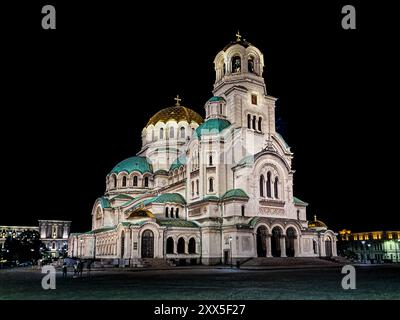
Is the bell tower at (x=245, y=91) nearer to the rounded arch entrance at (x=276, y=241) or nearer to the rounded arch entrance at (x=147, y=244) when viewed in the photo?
the rounded arch entrance at (x=276, y=241)

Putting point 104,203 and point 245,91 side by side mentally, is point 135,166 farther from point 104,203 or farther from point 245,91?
point 245,91

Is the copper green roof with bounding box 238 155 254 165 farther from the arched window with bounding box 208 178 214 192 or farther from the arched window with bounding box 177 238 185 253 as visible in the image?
the arched window with bounding box 177 238 185 253

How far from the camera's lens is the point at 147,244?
146 feet

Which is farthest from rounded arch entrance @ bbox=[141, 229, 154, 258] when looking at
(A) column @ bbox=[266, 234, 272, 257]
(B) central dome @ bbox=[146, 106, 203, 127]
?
(B) central dome @ bbox=[146, 106, 203, 127]

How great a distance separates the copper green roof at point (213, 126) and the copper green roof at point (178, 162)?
6784 millimetres

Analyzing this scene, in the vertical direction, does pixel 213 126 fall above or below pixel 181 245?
above

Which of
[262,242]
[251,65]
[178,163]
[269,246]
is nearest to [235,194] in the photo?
[262,242]

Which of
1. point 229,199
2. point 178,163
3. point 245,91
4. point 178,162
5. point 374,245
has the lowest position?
point 374,245

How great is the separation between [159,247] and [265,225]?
1159 cm

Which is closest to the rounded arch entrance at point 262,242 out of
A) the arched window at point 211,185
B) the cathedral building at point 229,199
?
the cathedral building at point 229,199

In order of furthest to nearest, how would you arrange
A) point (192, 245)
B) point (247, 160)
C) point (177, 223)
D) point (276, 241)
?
point (192, 245) → point (177, 223) → point (276, 241) → point (247, 160)

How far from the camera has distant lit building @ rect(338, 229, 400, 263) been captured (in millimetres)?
84438

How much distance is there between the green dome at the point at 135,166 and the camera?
62350 millimetres

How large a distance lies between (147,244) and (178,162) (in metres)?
16.0
